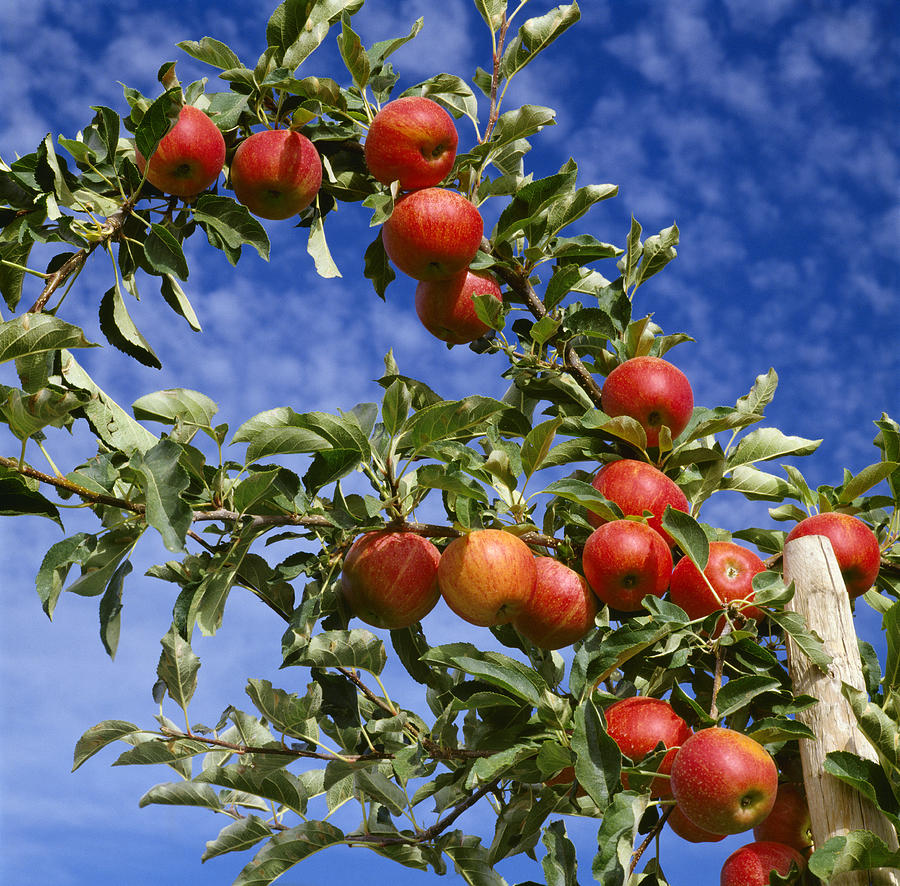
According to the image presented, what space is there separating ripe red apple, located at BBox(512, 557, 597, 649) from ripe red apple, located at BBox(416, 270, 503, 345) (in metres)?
0.80

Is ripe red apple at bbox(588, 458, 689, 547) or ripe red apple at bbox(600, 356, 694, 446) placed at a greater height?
ripe red apple at bbox(600, 356, 694, 446)

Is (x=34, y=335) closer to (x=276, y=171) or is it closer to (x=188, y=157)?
(x=188, y=157)

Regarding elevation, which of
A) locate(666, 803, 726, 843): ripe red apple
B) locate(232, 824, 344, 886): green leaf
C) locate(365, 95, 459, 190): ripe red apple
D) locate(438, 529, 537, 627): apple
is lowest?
locate(232, 824, 344, 886): green leaf

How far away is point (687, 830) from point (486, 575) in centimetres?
76

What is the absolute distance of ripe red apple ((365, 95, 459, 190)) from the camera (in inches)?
102

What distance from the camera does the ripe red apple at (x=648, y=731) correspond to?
6.43 feet

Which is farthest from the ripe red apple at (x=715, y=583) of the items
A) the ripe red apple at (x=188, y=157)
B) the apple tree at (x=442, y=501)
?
the ripe red apple at (x=188, y=157)

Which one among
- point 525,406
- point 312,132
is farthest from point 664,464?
point 312,132

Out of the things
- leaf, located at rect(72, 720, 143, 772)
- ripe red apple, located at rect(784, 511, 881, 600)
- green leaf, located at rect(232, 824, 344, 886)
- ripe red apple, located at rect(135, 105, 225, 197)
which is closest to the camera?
green leaf, located at rect(232, 824, 344, 886)

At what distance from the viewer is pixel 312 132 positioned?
2789 mm

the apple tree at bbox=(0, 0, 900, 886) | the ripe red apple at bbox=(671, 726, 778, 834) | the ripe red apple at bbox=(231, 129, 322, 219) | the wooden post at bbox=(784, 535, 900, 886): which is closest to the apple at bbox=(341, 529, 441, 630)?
the apple tree at bbox=(0, 0, 900, 886)

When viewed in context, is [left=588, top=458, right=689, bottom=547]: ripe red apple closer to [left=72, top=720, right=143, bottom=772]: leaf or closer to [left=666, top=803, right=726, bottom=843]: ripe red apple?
[left=666, top=803, right=726, bottom=843]: ripe red apple

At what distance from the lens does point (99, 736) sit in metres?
2.11

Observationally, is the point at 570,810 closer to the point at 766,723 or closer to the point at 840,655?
the point at 766,723
